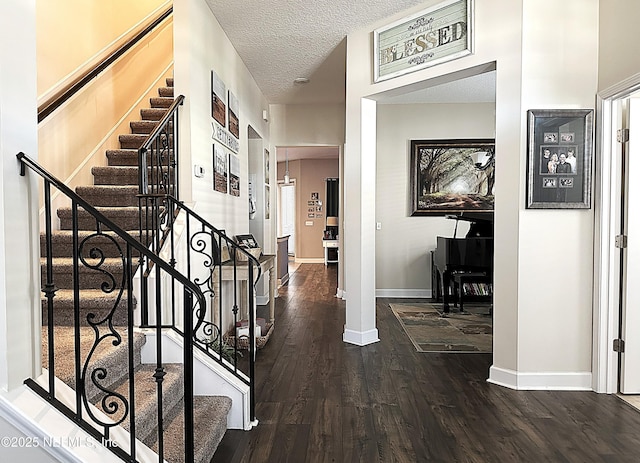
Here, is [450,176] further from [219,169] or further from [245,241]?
[219,169]

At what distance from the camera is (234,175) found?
4855 millimetres

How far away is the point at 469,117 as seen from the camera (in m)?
6.93

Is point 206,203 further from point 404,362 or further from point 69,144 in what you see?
point 404,362

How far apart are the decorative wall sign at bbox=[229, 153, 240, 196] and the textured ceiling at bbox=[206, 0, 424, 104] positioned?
1.19 m

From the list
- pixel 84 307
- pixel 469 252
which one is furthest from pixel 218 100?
pixel 469 252

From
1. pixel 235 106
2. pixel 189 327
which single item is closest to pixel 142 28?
pixel 235 106

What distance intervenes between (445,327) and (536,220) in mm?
2210

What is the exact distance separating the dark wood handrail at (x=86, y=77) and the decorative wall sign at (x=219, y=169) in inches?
49.1

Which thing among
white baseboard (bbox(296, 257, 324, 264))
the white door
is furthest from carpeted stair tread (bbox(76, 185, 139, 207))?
the white door

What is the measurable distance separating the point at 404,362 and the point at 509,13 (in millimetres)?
2851

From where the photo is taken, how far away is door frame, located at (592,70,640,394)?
307 centimetres

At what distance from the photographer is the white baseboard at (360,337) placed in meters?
4.37

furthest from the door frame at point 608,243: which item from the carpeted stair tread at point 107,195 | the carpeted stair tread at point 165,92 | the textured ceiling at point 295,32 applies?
the carpeted stair tread at point 165,92

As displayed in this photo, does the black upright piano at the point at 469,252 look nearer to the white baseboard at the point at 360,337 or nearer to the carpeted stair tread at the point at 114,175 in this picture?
the white baseboard at the point at 360,337
